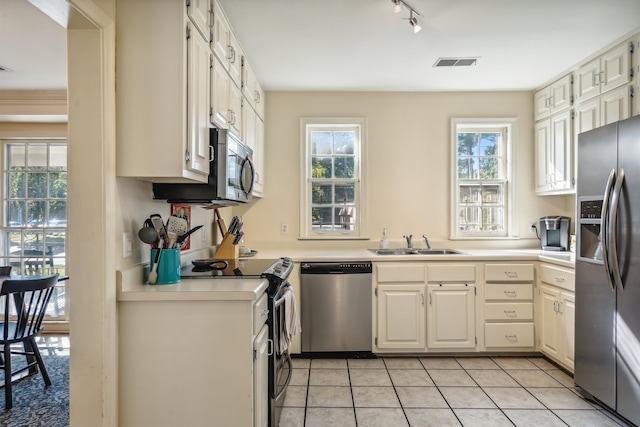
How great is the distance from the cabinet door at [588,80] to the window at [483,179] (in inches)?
31.2

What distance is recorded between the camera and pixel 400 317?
318cm

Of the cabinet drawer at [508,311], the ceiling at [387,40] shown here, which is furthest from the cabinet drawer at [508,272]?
the ceiling at [387,40]

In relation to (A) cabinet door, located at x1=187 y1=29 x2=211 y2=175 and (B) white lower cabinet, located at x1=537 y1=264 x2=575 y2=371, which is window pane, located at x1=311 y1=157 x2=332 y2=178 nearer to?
(A) cabinet door, located at x1=187 y1=29 x2=211 y2=175

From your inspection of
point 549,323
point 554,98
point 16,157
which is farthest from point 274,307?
point 16,157

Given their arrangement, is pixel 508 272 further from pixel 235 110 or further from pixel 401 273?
pixel 235 110

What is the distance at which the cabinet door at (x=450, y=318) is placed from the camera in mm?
3178

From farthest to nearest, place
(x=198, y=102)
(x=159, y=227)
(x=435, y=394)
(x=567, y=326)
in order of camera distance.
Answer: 1. (x=567, y=326)
2. (x=435, y=394)
3. (x=159, y=227)
4. (x=198, y=102)

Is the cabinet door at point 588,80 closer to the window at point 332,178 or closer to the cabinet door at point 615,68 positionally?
the cabinet door at point 615,68

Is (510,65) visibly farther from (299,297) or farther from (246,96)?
(299,297)

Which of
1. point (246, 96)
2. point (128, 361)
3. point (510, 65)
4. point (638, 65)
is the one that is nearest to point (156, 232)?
point (128, 361)

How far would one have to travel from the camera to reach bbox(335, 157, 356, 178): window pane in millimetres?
3869

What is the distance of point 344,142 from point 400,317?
1840 mm

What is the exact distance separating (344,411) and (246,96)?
236 centimetres

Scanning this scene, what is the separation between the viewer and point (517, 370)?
2951mm
